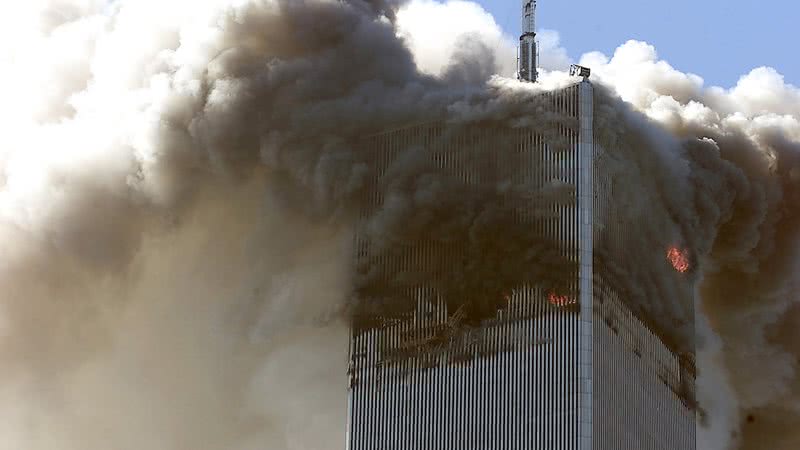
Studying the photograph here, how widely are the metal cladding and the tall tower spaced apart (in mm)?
8146

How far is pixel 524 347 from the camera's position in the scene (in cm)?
10175

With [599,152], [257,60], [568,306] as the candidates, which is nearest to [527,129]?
[599,152]

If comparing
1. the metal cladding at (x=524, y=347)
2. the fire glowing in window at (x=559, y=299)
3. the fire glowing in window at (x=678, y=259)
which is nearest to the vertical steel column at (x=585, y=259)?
A: the metal cladding at (x=524, y=347)

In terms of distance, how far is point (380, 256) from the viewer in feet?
362

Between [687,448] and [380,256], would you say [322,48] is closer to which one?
[380,256]

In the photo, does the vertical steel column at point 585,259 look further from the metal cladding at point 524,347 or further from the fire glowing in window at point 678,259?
the fire glowing in window at point 678,259

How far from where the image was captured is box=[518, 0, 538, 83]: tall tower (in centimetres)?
11450

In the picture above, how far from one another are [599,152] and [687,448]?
18977mm

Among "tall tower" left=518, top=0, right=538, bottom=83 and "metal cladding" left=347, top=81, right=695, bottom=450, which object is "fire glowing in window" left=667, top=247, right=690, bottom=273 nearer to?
"metal cladding" left=347, top=81, right=695, bottom=450

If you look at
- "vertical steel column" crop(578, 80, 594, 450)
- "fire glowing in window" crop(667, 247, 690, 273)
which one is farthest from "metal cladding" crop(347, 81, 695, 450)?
"fire glowing in window" crop(667, 247, 690, 273)

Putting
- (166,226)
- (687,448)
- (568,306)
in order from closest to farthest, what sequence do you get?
(568,306), (687,448), (166,226)

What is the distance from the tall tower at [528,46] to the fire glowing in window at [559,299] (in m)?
18.0

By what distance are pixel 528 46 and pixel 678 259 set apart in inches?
643

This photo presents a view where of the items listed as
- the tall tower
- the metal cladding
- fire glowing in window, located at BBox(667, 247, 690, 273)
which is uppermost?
the tall tower
